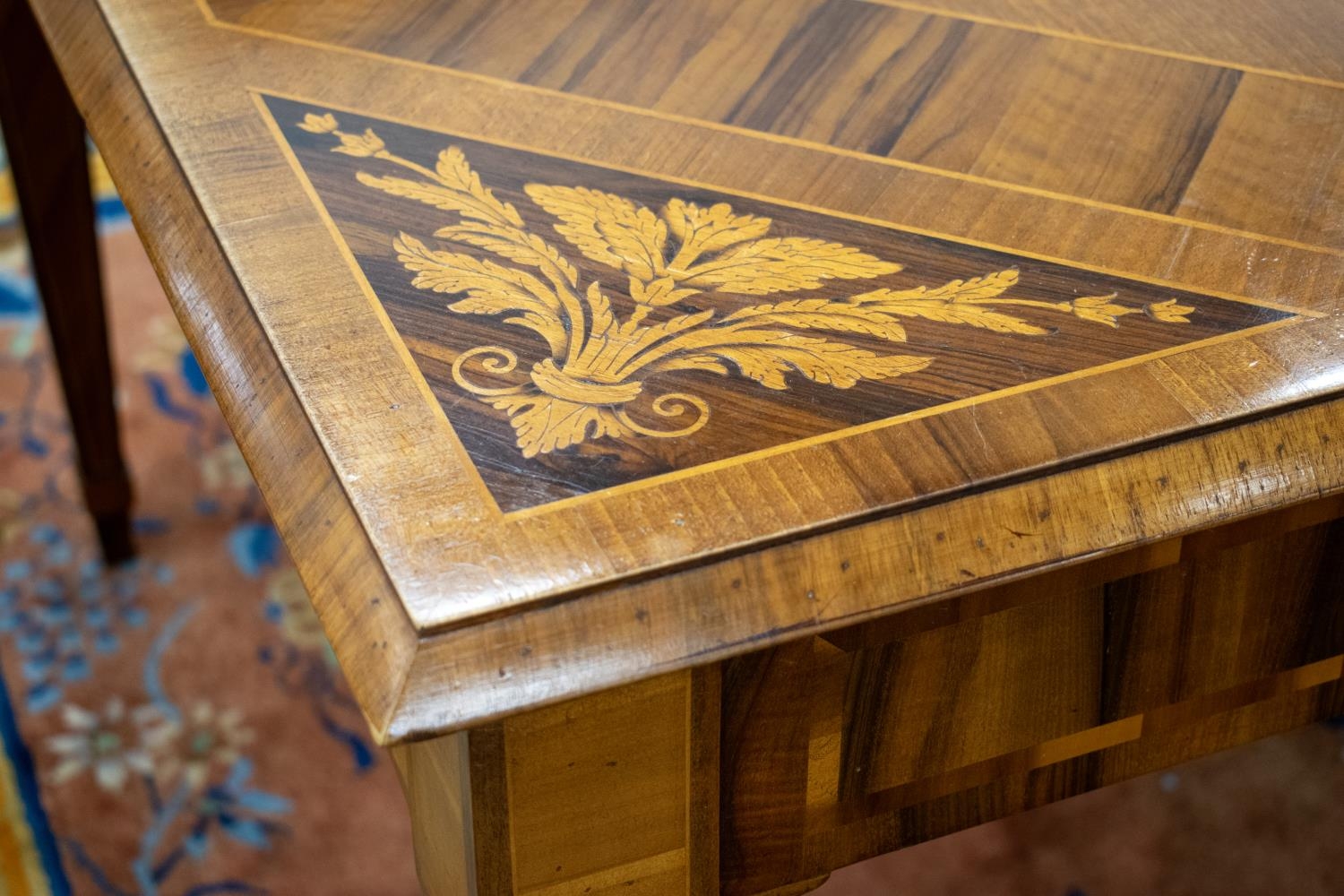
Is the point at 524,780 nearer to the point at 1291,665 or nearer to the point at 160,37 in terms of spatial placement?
the point at 1291,665

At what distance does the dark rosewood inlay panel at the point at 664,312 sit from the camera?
480mm

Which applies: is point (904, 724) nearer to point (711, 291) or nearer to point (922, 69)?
point (711, 291)

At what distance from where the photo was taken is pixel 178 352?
152 cm

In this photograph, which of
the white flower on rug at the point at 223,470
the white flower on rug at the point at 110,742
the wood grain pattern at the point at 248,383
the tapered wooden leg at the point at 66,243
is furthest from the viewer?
the white flower on rug at the point at 223,470

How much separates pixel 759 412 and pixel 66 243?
79 cm

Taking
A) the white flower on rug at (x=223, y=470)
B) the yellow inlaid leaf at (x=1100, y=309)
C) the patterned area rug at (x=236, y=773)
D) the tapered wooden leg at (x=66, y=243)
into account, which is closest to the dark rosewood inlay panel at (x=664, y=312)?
the yellow inlaid leaf at (x=1100, y=309)

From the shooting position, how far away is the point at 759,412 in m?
0.49

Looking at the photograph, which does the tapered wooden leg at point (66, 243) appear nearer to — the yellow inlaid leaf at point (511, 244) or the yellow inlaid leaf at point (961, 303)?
the yellow inlaid leaf at point (511, 244)

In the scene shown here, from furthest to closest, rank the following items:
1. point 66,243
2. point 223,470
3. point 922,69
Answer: point 223,470 < point 66,243 < point 922,69

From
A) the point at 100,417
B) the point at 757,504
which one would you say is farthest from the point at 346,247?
the point at 100,417

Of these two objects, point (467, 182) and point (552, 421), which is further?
point (467, 182)

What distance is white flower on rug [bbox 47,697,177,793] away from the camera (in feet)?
3.63

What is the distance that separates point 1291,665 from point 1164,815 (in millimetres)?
606

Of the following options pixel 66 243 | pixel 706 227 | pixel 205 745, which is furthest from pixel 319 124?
pixel 205 745
